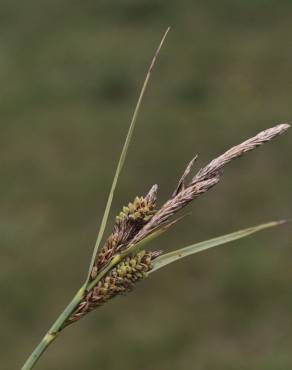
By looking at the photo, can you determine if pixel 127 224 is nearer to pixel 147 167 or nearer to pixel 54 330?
pixel 54 330

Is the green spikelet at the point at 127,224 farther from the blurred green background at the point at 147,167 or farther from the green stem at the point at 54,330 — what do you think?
the blurred green background at the point at 147,167

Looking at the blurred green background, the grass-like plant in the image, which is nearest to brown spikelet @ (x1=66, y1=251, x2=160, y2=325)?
the grass-like plant

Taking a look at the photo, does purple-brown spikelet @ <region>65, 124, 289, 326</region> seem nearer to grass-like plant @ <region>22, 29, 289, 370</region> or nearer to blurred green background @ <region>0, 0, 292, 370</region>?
grass-like plant @ <region>22, 29, 289, 370</region>

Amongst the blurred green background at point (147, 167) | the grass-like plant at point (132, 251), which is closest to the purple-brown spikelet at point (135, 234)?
the grass-like plant at point (132, 251)

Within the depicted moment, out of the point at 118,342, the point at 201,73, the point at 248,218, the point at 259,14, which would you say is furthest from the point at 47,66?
→ the point at 118,342

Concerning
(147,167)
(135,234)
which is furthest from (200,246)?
(147,167)

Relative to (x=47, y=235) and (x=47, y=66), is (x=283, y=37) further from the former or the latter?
(x=47, y=235)
